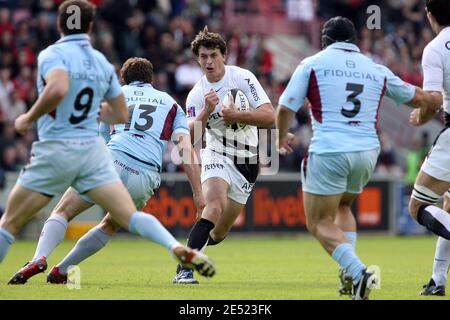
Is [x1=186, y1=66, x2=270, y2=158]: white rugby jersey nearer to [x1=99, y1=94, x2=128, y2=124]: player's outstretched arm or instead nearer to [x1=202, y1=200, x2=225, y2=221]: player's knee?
[x1=202, y1=200, x2=225, y2=221]: player's knee

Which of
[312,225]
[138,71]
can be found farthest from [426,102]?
[138,71]

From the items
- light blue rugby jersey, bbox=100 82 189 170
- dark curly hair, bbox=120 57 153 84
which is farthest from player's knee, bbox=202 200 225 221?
dark curly hair, bbox=120 57 153 84

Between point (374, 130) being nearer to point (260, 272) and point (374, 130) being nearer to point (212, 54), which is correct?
point (212, 54)

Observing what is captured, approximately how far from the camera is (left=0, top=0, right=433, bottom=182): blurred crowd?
2188cm

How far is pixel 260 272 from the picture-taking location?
501 inches

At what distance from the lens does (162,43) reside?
24.7 meters

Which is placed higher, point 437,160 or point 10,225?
point 437,160

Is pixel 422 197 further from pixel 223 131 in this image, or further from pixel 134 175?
pixel 134 175

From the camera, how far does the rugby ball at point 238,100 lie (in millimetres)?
11539

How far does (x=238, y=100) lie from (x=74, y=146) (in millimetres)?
3426

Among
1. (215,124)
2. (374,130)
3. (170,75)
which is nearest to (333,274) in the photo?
(215,124)

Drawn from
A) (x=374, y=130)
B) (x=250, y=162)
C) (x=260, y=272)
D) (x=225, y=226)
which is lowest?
(x=260, y=272)
